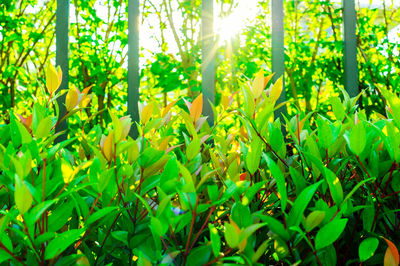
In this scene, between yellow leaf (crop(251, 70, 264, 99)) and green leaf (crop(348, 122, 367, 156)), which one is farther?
yellow leaf (crop(251, 70, 264, 99))

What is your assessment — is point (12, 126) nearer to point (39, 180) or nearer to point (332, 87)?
point (39, 180)

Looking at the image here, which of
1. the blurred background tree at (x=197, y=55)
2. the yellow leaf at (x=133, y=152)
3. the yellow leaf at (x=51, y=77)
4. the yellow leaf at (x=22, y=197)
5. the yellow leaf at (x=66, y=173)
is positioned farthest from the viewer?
the blurred background tree at (x=197, y=55)

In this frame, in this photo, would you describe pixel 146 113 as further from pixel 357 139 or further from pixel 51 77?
pixel 357 139

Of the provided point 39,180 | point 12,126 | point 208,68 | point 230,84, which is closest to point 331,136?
point 39,180

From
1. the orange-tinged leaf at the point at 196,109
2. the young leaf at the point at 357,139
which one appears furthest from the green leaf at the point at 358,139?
the orange-tinged leaf at the point at 196,109

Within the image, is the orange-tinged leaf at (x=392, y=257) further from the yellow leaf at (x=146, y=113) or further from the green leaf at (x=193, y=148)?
the yellow leaf at (x=146, y=113)

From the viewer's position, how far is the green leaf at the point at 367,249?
0.56 m

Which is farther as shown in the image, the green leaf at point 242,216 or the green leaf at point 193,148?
the green leaf at point 193,148

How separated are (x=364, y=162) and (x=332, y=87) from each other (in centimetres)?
274

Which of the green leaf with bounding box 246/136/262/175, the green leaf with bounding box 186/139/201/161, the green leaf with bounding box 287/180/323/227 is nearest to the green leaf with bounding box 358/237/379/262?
the green leaf with bounding box 287/180/323/227

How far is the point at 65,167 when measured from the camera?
57 cm

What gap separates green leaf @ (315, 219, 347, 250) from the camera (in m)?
0.53

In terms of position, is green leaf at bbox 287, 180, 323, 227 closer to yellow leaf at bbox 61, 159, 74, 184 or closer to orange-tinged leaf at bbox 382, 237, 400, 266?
orange-tinged leaf at bbox 382, 237, 400, 266

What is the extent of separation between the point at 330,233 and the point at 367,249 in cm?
9
